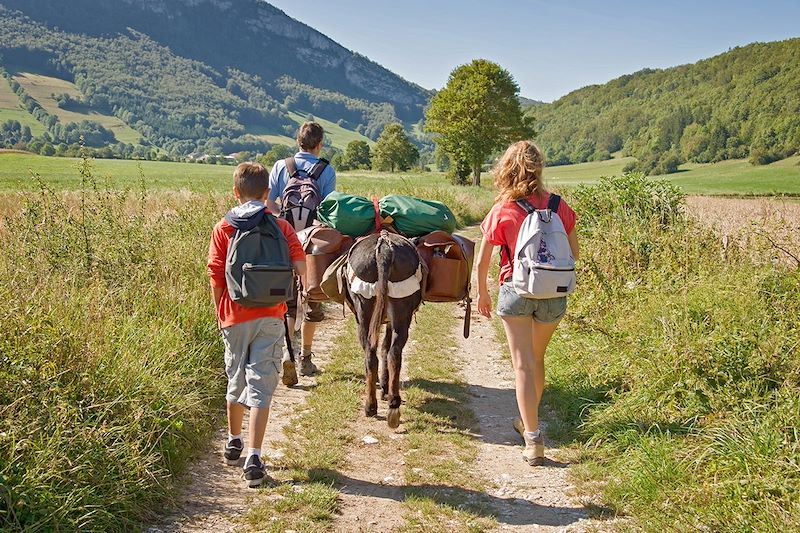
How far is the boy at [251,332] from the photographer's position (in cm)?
404

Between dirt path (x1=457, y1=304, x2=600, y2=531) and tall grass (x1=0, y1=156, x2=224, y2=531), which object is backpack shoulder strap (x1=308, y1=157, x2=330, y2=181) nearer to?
tall grass (x1=0, y1=156, x2=224, y2=531)

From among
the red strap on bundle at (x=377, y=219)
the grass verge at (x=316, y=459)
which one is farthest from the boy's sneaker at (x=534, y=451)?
the red strap on bundle at (x=377, y=219)

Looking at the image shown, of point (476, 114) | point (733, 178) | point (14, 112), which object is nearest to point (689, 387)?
point (476, 114)

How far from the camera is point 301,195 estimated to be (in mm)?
6234

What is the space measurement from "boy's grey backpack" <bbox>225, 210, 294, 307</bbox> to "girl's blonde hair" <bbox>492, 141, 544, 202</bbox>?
172cm

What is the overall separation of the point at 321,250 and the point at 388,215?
727 mm

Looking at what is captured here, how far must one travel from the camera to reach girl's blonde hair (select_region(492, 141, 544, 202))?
439 cm

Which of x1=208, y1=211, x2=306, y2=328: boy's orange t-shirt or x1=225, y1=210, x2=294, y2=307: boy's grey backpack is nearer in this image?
x1=225, y1=210, x2=294, y2=307: boy's grey backpack

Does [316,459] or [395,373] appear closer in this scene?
[316,459]

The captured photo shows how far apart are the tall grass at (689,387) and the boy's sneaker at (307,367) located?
2601 mm

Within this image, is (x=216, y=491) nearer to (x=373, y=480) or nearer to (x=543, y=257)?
(x=373, y=480)

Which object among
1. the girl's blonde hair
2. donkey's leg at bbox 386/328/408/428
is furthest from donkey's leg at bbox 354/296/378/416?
the girl's blonde hair

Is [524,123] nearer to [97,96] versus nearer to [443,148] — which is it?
[443,148]

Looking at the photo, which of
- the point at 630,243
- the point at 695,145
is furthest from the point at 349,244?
the point at 695,145
